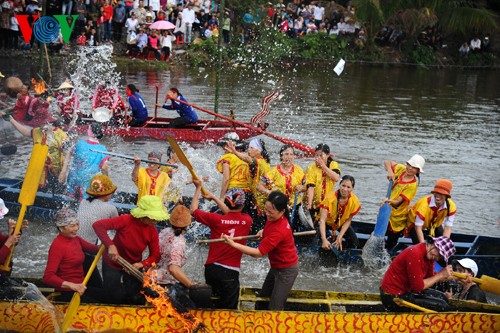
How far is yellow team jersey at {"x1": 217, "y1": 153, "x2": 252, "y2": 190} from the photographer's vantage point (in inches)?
411

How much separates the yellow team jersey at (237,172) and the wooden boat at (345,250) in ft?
2.76

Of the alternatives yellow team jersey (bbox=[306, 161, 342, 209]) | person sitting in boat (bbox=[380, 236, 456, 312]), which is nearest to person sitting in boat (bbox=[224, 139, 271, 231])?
yellow team jersey (bbox=[306, 161, 342, 209])

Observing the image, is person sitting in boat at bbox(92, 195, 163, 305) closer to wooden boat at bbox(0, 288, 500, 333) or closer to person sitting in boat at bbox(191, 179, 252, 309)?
wooden boat at bbox(0, 288, 500, 333)

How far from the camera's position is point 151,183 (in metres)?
9.96

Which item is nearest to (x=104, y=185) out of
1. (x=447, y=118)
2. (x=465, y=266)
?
(x=465, y=266)

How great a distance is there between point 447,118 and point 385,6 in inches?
438

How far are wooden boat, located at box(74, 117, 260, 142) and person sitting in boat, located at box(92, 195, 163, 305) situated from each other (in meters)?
8.95

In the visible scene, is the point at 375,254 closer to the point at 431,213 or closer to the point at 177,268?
the point at 431,213

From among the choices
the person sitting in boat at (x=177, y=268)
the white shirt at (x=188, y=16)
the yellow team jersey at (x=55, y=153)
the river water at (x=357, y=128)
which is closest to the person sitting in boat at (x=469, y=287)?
the river water at (x=357, y=128)

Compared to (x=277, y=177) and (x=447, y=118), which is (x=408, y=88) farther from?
(x=277, y=177)

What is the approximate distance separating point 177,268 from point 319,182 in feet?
13.0

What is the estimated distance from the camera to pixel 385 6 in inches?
1267

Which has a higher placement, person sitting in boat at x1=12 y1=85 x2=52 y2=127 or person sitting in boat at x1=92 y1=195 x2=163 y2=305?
person sitting in boat at x1=12 y1=85 x2=52 y2=127
